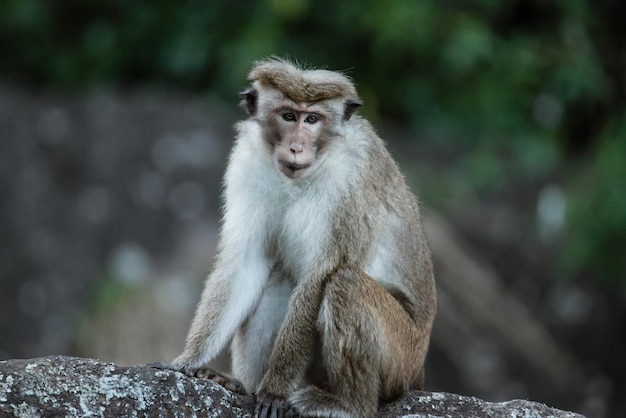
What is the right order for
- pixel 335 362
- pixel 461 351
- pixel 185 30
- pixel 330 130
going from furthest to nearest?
pixel 185 30
pixel 461 351
pixel 330 130
pixel 335 362

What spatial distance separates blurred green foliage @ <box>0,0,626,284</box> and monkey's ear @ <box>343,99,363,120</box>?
5.52m

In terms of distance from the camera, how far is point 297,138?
6.41 meters

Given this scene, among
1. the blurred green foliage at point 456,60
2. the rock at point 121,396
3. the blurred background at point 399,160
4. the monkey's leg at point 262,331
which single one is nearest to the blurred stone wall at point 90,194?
the blurred background at point 399,160

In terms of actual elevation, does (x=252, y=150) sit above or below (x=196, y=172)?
above

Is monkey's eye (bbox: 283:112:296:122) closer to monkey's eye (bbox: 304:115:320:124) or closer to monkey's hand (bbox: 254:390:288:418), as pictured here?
monkey's eye (bbox: 304:115:320:124)

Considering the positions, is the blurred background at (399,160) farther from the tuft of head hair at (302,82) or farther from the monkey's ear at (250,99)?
the tuft of head hair at (302,82)

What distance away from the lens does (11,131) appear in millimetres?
13305

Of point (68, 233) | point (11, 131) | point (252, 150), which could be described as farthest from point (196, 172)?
point (252, 150)

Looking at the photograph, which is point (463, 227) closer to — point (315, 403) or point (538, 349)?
point (538, 349)

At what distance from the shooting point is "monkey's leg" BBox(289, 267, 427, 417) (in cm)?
607

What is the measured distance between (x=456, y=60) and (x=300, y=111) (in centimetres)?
612

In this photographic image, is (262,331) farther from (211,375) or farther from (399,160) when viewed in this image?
(399,160)

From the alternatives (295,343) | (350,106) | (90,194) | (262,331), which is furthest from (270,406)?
(90,194)

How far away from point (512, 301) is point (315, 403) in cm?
602
